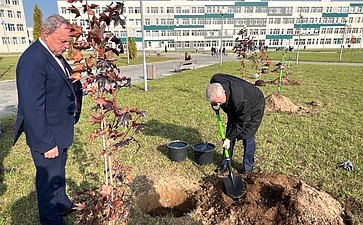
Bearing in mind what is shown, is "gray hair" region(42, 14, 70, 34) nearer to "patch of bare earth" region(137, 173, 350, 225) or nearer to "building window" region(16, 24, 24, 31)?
"patch of bare earth" region(137, 173, 350, 225)

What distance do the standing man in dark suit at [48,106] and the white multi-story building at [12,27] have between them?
2375 inches

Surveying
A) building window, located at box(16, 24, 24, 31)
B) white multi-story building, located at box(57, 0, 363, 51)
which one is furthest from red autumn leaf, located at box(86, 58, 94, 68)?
building window, located at box(16, 24, 24, 31)

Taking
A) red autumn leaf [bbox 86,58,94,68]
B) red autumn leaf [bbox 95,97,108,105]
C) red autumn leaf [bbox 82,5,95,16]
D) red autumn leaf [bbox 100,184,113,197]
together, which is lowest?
red autumn leaf [bbox 100,184,113,197]

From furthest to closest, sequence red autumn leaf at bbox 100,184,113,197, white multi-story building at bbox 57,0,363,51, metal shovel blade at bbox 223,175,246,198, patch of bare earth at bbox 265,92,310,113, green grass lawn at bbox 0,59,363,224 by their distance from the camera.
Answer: white multi-story building at bbox 57,0,363,51, patch of bare earth at bbox 265,92,310,113, green grass lawn at bbox 0,59,363,224, metal shovel blade at bbox 223,175,246,198, red autumn leaf at bbox 100,184,113,197

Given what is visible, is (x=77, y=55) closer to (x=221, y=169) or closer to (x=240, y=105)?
(x=240, y=105)

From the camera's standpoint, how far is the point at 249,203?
3.11 m

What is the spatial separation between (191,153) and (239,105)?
181 cm

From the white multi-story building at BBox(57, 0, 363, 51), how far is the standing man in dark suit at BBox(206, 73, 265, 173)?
60.8 m

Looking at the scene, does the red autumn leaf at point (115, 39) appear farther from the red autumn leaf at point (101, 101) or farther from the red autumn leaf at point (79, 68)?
the red autumn leaf at point (101, 101)

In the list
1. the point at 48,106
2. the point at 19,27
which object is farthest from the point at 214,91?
the point at 19,27

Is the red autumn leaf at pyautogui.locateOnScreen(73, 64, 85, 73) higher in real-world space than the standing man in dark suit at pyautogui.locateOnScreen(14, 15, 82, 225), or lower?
higher

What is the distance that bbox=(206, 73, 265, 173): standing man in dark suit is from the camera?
3016 mm

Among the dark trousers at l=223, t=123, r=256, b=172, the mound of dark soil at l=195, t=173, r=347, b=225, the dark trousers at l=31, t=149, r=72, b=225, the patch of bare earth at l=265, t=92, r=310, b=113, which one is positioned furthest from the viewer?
the patch of bare earth at l=265, t=92, r=310, b=113

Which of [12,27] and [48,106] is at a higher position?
[12,27]
